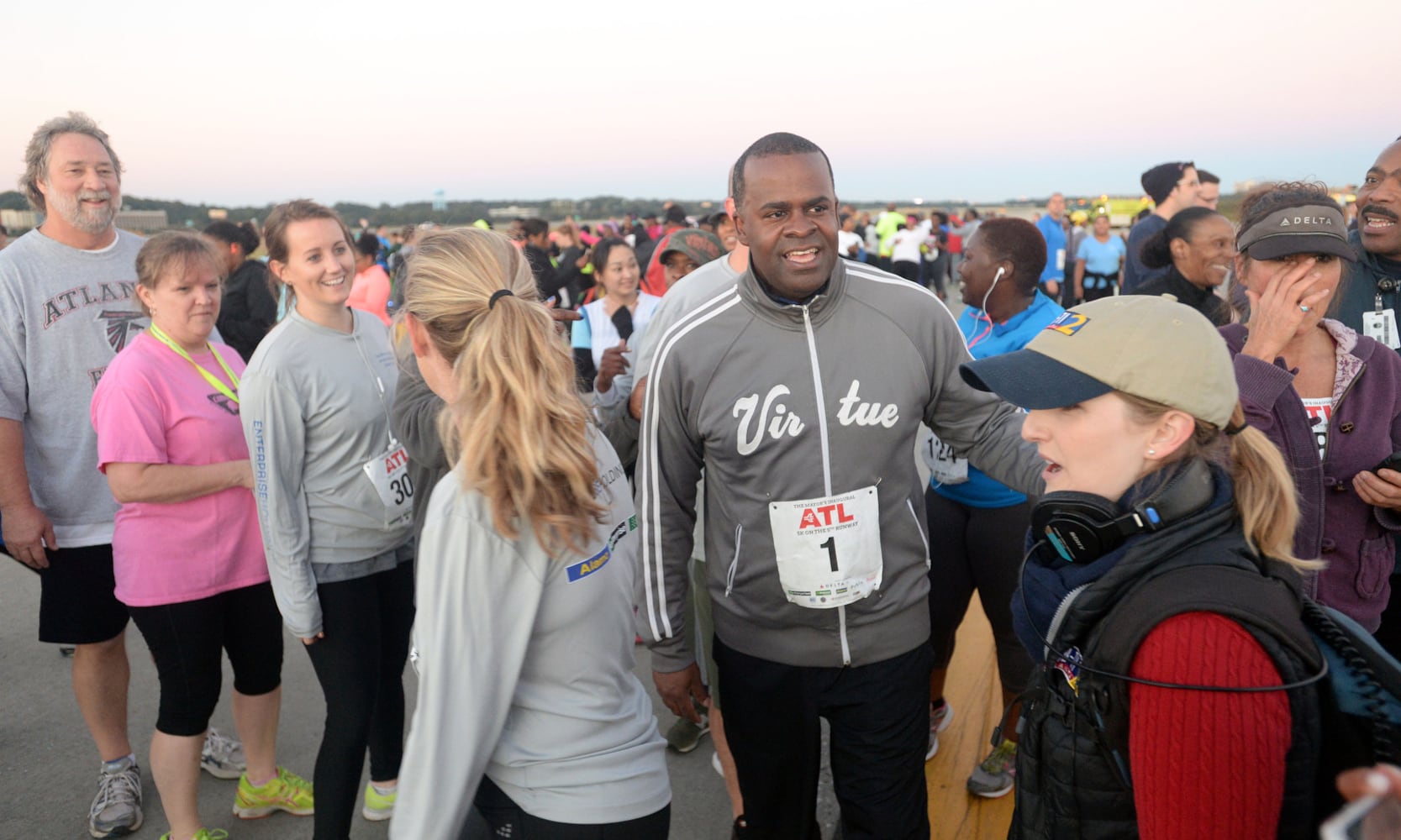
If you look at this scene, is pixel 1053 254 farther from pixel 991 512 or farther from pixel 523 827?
pixel 523 827

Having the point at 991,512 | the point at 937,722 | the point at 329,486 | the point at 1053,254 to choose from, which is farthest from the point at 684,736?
the point at 1053,254

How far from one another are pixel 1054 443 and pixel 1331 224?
1.39 m

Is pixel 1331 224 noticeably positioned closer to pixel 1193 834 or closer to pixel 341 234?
pixel 1193 834

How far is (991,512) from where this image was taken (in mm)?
3182

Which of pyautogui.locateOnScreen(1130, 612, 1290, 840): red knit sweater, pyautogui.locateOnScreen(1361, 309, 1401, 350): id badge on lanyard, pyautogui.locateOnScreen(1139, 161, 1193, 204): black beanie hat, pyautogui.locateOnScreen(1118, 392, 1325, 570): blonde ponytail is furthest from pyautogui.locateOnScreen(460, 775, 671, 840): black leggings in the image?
pyautogui.locateOnScreen(1139, 161, 1193, 204): black beanie hat

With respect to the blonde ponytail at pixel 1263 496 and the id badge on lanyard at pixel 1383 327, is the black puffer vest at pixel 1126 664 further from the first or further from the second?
the id badge on lanyard at pixel 1383 327

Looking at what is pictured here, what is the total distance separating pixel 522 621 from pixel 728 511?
85 cm

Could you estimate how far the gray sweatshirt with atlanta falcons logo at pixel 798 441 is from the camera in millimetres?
2256

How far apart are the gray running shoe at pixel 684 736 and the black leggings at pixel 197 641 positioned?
168 cm

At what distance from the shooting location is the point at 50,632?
3.28m

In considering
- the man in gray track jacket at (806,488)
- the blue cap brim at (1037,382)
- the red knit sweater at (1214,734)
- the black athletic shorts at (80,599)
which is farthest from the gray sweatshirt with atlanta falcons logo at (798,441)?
the black athletic shorts at (80,599)

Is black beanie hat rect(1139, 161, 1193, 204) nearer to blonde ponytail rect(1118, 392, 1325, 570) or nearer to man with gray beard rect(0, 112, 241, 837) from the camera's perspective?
blonde ponytail rect(1118, 392, 1325, 570)

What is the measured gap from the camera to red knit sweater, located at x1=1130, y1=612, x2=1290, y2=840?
118cm

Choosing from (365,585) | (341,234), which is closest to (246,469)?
(365,585)
